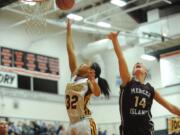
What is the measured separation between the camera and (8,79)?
17.6 metres

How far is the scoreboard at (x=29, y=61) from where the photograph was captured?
1761 centimetres

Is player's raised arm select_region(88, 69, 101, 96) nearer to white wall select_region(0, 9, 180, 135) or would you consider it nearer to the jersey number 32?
the jersey number 32

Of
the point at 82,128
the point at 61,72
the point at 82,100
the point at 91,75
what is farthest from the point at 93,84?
the point at 61,72

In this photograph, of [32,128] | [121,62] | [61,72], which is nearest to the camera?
[121,62]

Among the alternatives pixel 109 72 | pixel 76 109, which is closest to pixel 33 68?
pixel 109 72

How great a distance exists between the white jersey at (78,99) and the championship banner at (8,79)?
12.6 metres

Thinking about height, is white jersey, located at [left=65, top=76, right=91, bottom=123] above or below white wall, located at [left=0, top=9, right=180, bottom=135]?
below

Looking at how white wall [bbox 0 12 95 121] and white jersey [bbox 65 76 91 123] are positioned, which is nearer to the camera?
white jersey [bbox 65 76 91 123]

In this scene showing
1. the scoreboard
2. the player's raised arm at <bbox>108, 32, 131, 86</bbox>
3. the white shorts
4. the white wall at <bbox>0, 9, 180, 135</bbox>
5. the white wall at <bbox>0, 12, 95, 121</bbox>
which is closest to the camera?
the player's raised arm at <bbox>108, 32, 131, 86</bbox>

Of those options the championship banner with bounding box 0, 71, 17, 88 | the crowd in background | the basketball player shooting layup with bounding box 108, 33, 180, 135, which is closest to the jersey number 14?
the basketball player shooting layup with bounding box 108, 33, 180, 135

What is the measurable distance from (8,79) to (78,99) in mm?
12916

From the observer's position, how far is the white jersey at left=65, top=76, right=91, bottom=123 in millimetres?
5105

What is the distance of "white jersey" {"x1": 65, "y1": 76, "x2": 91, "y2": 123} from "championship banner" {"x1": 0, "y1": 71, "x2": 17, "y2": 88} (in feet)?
41.4

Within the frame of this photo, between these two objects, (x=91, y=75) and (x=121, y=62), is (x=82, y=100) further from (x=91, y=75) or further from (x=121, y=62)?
(x=121, y=62)
